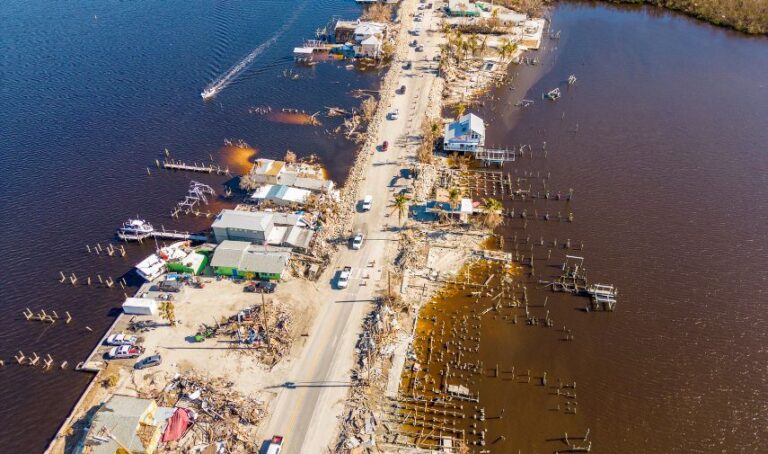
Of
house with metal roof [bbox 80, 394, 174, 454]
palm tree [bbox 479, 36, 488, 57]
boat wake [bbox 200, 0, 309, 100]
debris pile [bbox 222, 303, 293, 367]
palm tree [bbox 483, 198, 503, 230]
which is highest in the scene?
palm tree [bbox 479, 36, 488, 57]

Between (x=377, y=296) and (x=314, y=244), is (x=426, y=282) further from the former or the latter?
(x=314, y=244)

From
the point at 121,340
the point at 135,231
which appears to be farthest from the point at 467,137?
the point at 121,340

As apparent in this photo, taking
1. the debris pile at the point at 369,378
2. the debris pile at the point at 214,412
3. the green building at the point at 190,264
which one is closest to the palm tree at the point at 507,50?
the debris pile at the point at 369,378

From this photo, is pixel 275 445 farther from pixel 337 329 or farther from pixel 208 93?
pixel 208 93

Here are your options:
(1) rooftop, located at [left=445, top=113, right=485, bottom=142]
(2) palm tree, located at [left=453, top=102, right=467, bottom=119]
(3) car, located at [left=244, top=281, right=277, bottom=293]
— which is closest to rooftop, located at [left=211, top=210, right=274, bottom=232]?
(3) car, located at [left=244, top=281, right=277, bottom=293]

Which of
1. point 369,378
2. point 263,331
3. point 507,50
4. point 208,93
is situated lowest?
point 369,378

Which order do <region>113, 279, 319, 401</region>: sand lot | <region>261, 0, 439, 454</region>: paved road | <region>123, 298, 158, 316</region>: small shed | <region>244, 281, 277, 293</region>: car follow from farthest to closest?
<region>244, 281, 277, 293</region>: car → <region>123, 298, 158, 316</region>: small shed → <region>113, 279, 319, 401</region>: sand lot → <region>261, 0, 439, 454</region>: paved road

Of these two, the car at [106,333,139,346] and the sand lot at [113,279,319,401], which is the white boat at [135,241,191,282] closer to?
the sand lot at [113,279,319,401]
